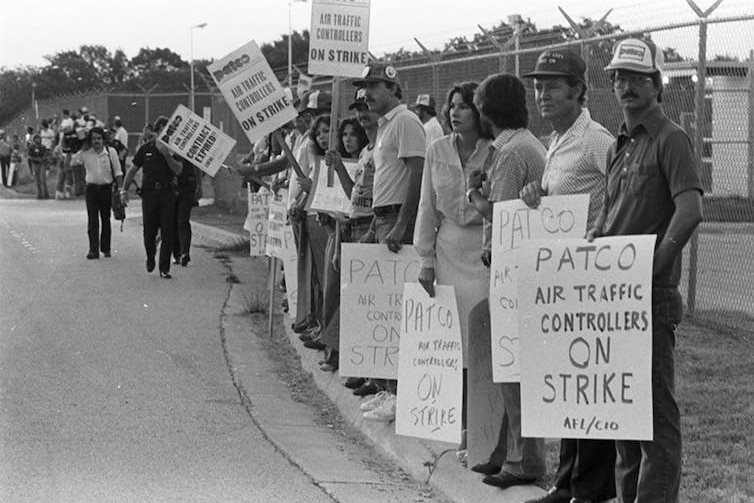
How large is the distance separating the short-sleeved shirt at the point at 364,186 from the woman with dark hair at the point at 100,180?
35.2ft

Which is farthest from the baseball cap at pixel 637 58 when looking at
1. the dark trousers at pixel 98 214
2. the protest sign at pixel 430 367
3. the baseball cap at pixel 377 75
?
the dark trousers at pixel 98 214

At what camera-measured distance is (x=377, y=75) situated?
9.16 m

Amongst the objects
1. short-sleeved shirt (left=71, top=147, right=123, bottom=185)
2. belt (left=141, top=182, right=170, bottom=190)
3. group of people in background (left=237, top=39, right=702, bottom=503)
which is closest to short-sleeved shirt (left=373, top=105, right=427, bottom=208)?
group of people in background (left=237, top=39, right=702, bottom=503)

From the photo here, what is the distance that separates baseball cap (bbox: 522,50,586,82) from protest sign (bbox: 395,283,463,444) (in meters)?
1.49

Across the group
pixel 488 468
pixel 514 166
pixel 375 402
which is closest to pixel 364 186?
pixel 375 402

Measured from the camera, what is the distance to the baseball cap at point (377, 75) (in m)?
9.10

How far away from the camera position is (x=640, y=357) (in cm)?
561

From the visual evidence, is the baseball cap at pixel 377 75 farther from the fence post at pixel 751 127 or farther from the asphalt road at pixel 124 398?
the fence post at pixel 751 127

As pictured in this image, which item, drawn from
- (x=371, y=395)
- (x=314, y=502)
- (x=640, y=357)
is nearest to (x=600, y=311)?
(x=640, y=357)

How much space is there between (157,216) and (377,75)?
31.5 ft

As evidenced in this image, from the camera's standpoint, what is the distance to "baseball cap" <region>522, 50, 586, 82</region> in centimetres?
632

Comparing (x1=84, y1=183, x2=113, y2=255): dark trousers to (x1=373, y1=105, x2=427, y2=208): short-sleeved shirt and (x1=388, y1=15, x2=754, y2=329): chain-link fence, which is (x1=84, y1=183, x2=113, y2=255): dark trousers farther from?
(x1=373, y1=105, x2=427, y2=208): short-sleeved shirt

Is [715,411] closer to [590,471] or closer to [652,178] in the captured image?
[590,471]

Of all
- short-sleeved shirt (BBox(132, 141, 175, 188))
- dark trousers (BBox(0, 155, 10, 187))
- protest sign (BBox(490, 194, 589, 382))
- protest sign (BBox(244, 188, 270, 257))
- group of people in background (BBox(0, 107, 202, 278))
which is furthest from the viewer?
dark trousers (BBox(0, 155, 10, 187))
